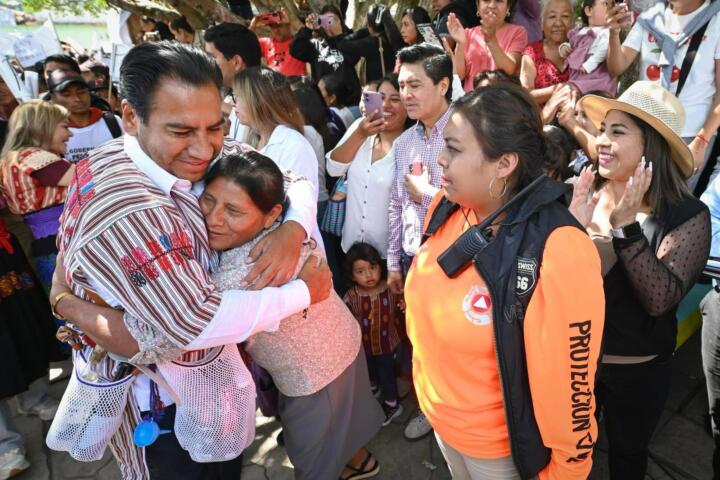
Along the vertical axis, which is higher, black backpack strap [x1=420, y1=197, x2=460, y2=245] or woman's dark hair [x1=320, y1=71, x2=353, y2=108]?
black backpack strap [x1=420, y1=197, x2=460, y2=245]

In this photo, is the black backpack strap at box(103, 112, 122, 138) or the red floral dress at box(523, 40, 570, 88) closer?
the red floral dress at box(523, 40, 570, 88)

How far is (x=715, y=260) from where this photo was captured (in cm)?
201

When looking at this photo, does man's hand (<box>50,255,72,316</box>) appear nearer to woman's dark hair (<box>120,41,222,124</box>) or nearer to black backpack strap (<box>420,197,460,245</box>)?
woman's dark hair (<box>120,41,222,124</box>)

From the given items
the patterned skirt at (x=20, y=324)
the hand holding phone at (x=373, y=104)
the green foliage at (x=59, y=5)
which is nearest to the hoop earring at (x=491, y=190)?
the hand holding phone at (x=373, y=104)

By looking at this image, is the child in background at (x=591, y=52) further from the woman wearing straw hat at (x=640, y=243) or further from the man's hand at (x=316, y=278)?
the man's hand at (x=316, y=278)

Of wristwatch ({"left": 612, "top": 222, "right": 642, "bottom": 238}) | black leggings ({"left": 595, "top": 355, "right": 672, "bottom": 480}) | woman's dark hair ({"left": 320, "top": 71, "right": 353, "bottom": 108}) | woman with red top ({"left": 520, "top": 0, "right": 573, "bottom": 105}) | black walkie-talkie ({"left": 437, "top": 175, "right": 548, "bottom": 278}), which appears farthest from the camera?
woman's dark hair ({"left": 320, "top": 71, "right": 353, "bottom": 108})

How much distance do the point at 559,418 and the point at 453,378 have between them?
35cm

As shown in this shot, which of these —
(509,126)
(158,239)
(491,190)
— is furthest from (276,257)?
(509,126)

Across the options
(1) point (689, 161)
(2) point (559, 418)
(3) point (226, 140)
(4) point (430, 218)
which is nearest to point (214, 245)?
(3) point (226, 140)

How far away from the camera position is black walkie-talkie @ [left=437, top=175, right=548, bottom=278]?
4.75ft

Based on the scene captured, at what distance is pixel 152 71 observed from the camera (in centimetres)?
134

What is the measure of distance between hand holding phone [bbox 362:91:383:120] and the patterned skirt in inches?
97.6

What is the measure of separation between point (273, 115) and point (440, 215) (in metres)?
1.43

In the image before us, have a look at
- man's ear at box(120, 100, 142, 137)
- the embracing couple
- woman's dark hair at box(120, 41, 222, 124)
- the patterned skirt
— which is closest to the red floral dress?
the embracing couple
